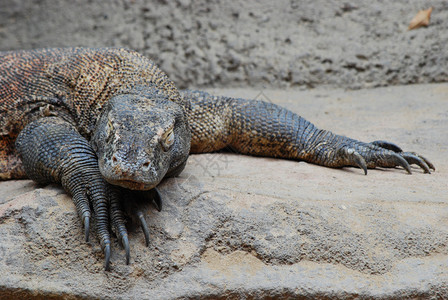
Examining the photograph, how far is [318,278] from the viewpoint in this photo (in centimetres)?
322

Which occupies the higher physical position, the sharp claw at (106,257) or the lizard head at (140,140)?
the lizard head at (140,140)

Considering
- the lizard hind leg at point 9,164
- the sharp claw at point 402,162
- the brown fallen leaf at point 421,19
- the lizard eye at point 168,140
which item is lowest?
the lizard hind leg at point 9,164

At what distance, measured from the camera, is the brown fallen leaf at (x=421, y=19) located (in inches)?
306

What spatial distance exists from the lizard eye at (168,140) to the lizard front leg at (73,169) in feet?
1.66

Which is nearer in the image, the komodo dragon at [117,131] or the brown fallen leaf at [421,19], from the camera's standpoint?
the komodo dragon at [117,131]

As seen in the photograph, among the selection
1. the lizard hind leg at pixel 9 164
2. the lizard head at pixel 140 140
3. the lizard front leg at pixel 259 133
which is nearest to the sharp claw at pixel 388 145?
the lizard front leg at pixel 259 133

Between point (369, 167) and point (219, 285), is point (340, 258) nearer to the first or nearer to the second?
point (219, 285)

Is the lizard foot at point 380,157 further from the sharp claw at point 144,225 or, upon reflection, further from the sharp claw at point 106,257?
the sharp claw at point 106,257

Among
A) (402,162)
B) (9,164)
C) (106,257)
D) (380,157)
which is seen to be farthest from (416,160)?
(9,164)

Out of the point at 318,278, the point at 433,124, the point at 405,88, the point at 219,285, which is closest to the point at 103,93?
the point at 219,285

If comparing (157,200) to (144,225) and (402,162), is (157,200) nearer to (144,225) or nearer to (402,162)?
(144,225)

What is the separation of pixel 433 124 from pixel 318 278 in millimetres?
3333

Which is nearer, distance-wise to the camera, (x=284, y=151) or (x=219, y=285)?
(x=219, y=285)

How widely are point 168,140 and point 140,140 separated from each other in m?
0.29
